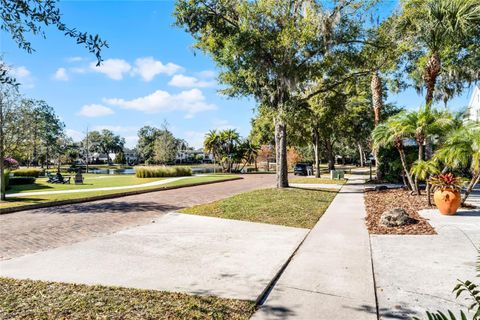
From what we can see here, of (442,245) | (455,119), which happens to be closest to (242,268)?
(442,245)

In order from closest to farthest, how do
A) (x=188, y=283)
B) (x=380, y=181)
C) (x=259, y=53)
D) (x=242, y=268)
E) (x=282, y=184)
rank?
1. (x=188, y=283)
2. (x=242, y=268)
3. (x=259, y=53)
4. (x=282, y=184)
5. (x=380, y=181)

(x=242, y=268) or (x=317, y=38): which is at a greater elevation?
(x=317, y=38)

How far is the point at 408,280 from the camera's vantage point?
→ 5.33 metres

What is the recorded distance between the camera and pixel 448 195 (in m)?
11.1

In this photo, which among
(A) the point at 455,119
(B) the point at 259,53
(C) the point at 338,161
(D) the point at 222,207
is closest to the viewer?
(D) the point at 222,207

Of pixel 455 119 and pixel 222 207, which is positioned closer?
pixel 222 207

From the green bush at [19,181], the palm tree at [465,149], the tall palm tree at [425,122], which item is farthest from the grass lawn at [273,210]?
the green bush at [19,181]

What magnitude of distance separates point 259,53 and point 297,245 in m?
12.9

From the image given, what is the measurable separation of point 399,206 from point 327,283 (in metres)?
9.48

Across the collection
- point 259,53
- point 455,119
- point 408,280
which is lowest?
point 408,280

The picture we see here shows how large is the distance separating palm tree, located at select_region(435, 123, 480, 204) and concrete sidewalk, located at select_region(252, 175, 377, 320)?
18.5ft

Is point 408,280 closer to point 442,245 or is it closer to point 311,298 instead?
point 311,298

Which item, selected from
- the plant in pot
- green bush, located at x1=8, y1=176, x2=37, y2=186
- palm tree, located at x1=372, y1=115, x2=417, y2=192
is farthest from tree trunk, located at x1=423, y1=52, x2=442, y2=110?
green bush, located at x1=8, y1=176, x2=37, y2=186

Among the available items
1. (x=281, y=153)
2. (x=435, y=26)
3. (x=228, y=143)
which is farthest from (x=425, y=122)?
(x=228, y=143)
